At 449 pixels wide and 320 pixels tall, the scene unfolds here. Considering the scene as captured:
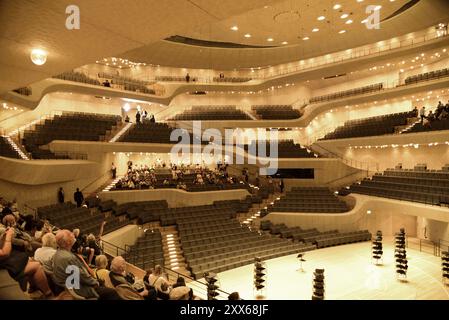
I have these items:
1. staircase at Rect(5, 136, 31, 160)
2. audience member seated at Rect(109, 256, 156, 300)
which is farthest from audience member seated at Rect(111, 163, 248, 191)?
audience member seated at Rect(109, 256, 156, 300)

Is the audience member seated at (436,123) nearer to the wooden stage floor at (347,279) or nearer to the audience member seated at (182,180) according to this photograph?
the wooden stage floor at (347,279)

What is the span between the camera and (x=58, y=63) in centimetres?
567

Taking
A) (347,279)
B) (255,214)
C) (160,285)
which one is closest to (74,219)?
(160,285)

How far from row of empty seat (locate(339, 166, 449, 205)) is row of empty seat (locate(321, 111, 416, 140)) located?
2.53m

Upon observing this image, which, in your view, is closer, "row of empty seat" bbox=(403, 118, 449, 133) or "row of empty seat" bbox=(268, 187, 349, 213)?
"row of empty seat" bbox=(403, 118, 449, 133)

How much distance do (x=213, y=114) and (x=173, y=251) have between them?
15586mm

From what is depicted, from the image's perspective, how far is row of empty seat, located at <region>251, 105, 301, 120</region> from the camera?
81.3 feet

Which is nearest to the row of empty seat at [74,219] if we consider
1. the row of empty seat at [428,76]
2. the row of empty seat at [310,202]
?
the row of empty seat at [310,202]

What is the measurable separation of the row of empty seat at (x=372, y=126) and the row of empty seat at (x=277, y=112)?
126 inches

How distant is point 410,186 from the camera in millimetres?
15164

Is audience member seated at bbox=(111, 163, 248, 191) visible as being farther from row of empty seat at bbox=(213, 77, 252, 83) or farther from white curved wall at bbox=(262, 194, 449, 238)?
row of empty seat at bbox=(213, 77, 252, 83)

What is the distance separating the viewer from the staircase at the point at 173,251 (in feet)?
34.6

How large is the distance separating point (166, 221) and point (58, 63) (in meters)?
8.97
